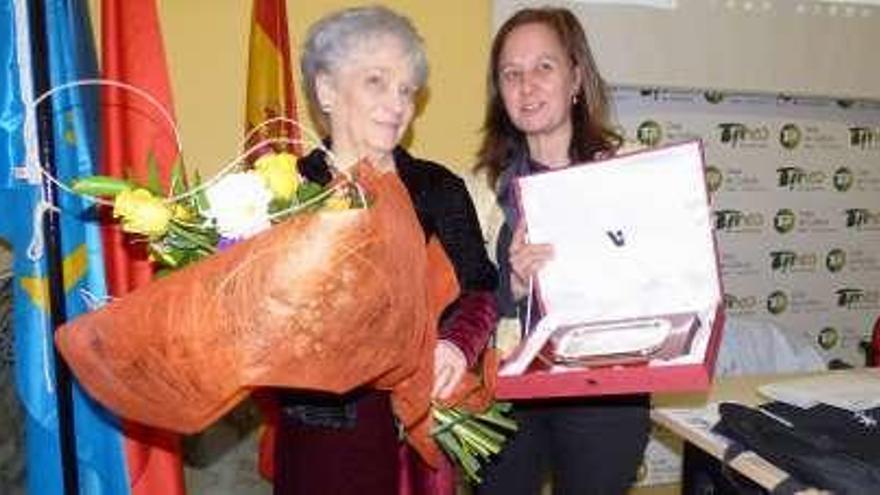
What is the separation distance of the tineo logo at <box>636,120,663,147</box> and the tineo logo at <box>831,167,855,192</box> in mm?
726

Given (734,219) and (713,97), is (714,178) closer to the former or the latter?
(734,219)

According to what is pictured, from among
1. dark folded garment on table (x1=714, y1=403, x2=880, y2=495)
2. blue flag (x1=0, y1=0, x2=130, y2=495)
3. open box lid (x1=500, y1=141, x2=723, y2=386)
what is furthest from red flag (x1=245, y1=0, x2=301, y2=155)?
dark folded garment on table (x1=714, y1=403, x2=880, y2=495)

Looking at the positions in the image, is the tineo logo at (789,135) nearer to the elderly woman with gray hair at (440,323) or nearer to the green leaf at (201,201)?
the elderly woman with gray hair at (440,323)

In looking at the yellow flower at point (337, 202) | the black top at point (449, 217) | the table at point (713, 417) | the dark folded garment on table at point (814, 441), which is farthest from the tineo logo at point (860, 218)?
the yellow flower at point (337, 202)

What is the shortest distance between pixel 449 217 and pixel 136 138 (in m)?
0.77

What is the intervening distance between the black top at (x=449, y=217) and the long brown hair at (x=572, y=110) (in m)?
0.24

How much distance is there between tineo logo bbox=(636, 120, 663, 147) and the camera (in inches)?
105

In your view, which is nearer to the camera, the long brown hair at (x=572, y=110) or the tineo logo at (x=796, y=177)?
the long brown hair at (x=572, y=110)

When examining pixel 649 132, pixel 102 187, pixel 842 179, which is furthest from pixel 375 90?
pixel 842 179

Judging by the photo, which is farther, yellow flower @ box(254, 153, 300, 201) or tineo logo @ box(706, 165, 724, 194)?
tineo logo @ box(706, 165, 724, 194)

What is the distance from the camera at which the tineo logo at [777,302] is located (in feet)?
9.50

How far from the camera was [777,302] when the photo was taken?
114 inches

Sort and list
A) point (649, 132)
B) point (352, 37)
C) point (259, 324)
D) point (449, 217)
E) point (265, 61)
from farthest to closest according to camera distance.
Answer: point (649, 132)
point (265, 61)
point (449, 217)
point (352, 37)
point (259, 324)

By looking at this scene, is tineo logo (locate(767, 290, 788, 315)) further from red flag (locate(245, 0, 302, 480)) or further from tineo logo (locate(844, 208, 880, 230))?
red flag (locate(245, 0, 302, 480))
